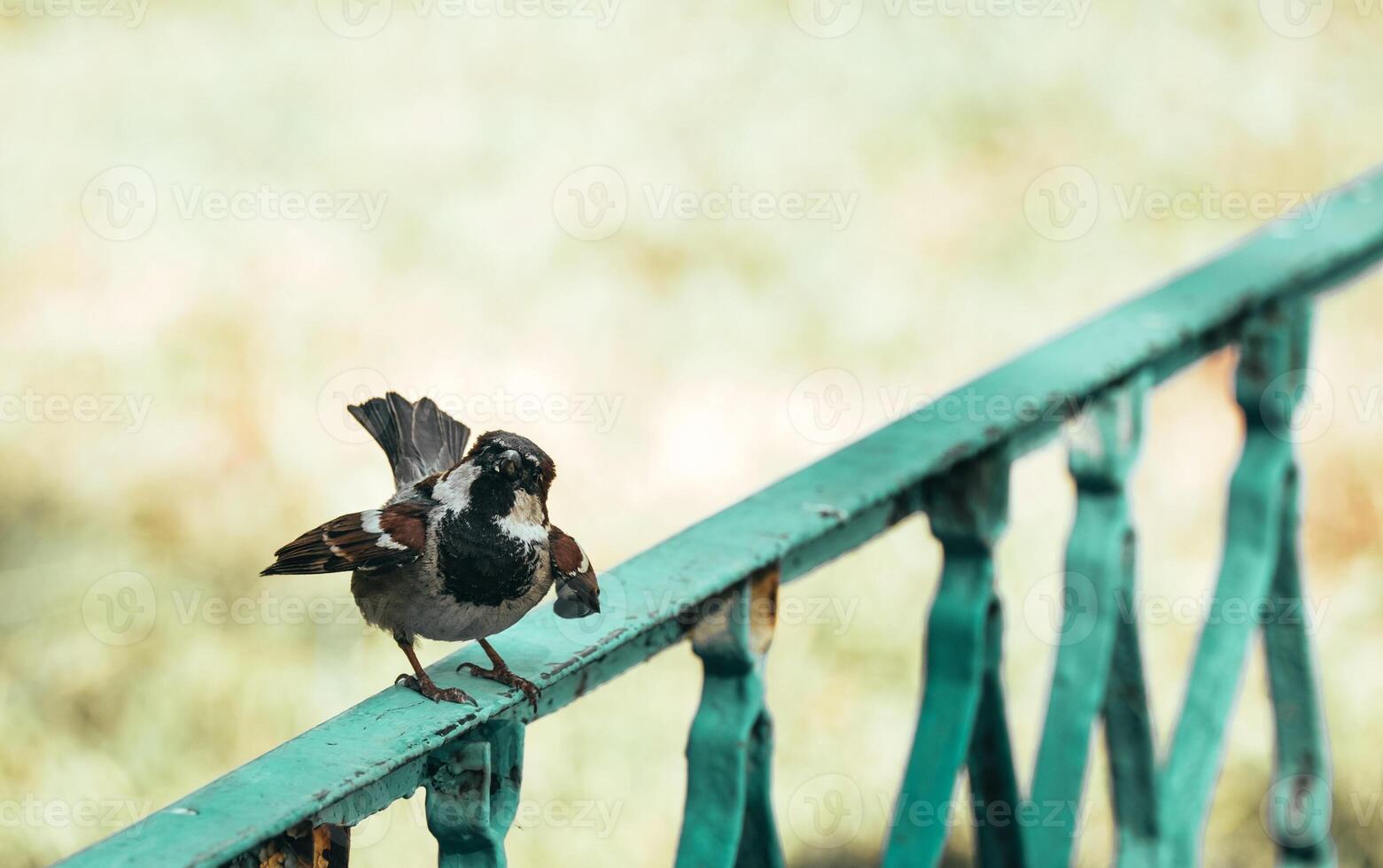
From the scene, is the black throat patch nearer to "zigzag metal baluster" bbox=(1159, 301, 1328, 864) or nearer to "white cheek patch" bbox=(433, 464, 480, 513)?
"white cheek patch" bbox=(433, 464, 480, 513)

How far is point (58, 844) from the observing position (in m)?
3.29

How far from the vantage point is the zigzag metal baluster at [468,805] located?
131 centimetres

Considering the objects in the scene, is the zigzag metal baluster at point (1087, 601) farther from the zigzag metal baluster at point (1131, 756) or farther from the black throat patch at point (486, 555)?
the black throat patch at point (486, 555)

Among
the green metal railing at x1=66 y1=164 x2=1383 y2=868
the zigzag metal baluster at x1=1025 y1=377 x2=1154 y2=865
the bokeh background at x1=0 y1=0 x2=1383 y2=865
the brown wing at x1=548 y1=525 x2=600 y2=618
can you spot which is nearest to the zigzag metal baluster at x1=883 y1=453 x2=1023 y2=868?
the green metal railing at x1=66 y1=164 x2=1383 y2=868

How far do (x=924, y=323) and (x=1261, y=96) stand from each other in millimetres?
1565

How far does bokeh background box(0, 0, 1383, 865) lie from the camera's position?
3.55 metres

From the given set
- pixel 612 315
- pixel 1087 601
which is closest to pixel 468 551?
pixel 1087 601

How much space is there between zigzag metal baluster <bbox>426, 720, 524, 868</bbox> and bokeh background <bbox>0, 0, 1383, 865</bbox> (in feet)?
6.46

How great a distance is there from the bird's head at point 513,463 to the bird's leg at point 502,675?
0.19 m

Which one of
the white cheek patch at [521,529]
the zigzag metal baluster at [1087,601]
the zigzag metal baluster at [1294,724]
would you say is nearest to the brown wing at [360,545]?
the white cheek patch at [521,529]

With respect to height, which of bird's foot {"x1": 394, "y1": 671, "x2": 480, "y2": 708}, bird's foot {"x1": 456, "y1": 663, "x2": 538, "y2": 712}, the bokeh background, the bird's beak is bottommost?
bird's foot {"x1": 394, "y1": 671, "x2": 480, "y2": 708}

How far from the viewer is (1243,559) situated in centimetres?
211

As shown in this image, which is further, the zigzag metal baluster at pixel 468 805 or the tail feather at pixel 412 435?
the tail feather at pixel 412 435

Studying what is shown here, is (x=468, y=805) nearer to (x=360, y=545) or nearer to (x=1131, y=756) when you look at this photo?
(x=360, y=545)
